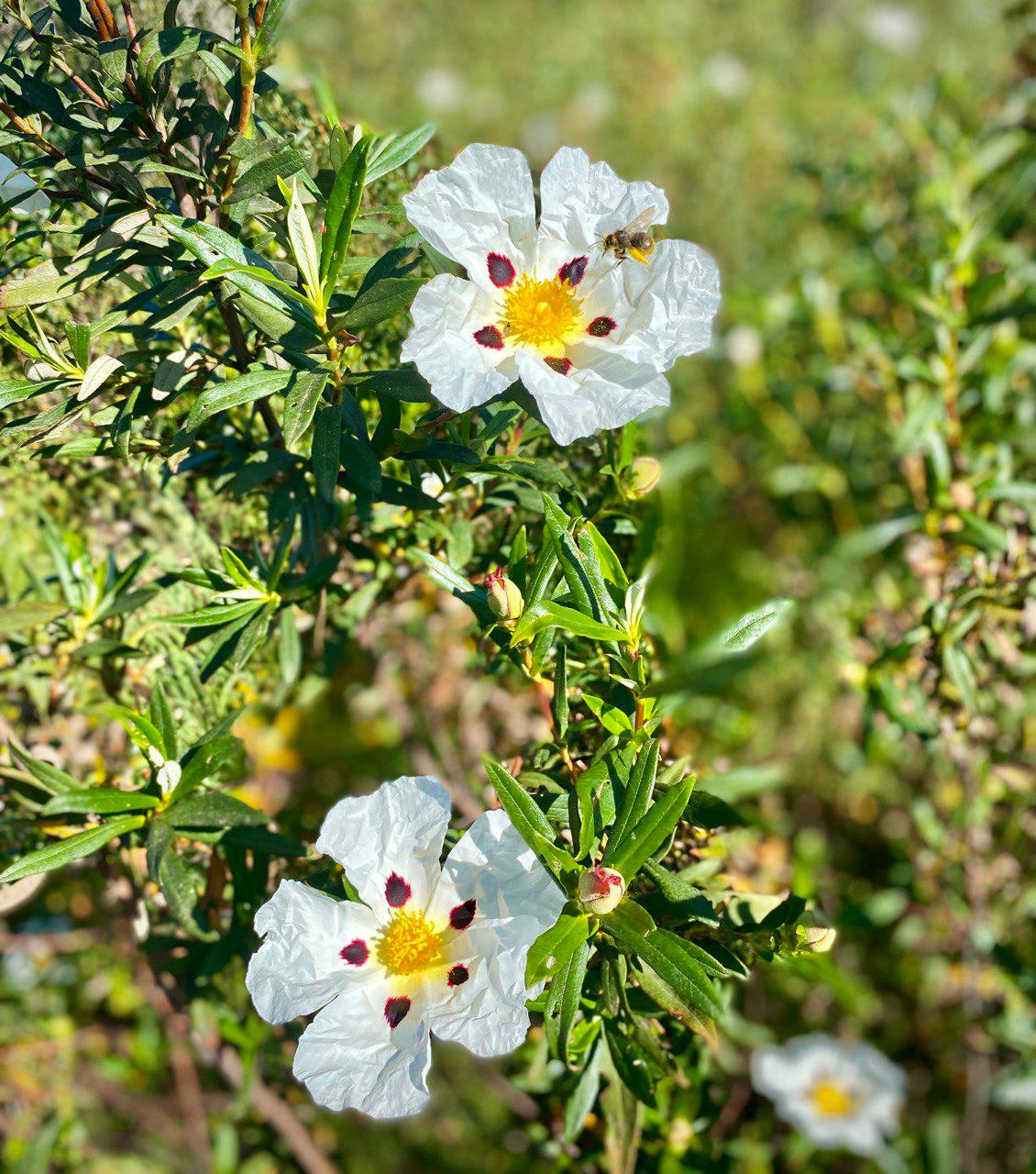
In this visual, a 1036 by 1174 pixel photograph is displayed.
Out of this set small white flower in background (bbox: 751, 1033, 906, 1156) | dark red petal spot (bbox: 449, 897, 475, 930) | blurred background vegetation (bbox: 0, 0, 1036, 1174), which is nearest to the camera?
dark red petal spot (bbox: 449, 897, 475, 930)

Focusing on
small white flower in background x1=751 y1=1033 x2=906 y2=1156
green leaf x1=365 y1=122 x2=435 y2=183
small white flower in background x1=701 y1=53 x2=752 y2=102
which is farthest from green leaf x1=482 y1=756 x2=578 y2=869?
small white flower in background x1=701 y1=53 x2=752 y2=102

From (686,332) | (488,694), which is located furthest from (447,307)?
(488,694)

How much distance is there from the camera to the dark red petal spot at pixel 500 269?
0.85 metres

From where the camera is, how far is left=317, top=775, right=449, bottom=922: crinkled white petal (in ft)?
2.57

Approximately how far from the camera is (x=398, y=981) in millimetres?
811

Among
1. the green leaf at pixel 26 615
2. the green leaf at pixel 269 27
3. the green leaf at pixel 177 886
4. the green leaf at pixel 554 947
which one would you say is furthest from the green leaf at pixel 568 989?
the green leaf at pixel 269 27

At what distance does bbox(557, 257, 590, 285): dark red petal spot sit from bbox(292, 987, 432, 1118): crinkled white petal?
633mm

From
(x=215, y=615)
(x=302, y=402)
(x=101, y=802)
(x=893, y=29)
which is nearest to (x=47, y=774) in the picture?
(x=101, y=802)

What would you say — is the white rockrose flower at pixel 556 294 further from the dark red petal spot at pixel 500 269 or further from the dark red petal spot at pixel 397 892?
the dark red petal spot at pixel 397 892

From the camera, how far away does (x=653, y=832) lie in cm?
77

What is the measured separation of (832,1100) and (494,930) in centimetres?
132

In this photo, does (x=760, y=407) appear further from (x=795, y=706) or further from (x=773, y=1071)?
(x=773, y=1071)

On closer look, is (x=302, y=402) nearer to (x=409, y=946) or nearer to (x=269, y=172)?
(x=269, y=172)

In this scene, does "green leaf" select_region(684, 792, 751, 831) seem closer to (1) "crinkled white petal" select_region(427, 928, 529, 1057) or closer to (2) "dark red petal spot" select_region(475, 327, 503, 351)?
(1) "crinkled white petal" select_region(427, 928, 529, 1057)
